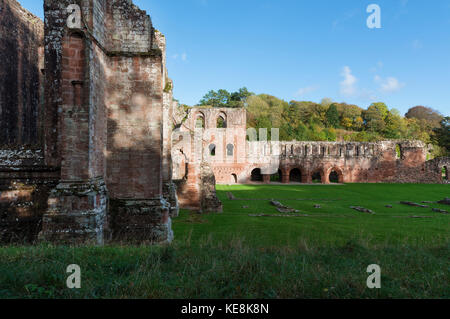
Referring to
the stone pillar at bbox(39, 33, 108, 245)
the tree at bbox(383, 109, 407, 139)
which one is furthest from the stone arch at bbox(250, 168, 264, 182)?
the tree at bbox(383, 109, 407, 139)

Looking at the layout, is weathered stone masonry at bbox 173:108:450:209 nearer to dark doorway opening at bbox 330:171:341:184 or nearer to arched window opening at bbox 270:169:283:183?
arched window opening at bbox 270:169:283:183

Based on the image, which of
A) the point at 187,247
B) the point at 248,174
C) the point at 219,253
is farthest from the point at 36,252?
the point at 248,174

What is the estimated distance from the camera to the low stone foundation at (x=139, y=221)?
6.25 metres

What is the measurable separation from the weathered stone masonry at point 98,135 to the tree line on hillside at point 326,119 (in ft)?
141

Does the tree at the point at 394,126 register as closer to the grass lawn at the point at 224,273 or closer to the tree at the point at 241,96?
the tree at the point at 241,96

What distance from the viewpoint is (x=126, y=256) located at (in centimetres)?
380

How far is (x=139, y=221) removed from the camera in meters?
6.39

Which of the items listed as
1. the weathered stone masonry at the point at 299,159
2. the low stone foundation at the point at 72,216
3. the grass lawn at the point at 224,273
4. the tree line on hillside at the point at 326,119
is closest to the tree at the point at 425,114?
the tree line on hillside at the point at 326,119

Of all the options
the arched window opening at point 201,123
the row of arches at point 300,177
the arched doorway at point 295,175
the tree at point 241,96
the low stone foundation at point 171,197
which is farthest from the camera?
the tree at point 241,96
